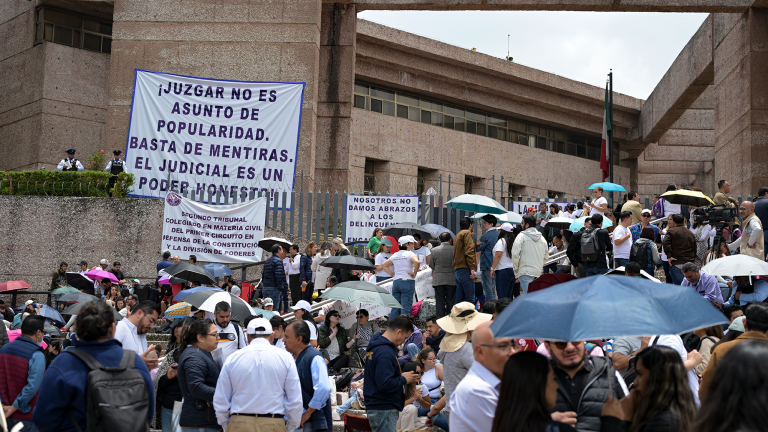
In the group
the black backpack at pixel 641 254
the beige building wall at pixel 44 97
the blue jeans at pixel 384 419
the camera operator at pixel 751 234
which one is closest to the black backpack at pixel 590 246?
the black backpack at pixel 641 254

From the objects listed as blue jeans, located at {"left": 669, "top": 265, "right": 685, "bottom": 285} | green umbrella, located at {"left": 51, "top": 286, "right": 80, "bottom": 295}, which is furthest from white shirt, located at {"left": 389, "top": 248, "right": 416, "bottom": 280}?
green umbrella, located at {"left": 51, "top": 286, "right": 80, "bottom": 295}

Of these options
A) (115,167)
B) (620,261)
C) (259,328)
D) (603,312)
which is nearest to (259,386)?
(259,328)

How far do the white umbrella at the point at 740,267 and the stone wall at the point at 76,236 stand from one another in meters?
10.7

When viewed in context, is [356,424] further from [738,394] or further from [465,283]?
[738,394]

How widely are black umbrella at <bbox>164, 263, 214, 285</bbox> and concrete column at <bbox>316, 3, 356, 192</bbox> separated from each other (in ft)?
26.6

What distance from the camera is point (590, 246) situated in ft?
38.8

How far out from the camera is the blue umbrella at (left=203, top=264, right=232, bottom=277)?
1642 centimetres

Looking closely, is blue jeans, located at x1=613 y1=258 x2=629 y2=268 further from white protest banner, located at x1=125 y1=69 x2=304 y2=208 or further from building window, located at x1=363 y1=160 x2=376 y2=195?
building window, located at x1=363 y1=160 x2=376 y2=195

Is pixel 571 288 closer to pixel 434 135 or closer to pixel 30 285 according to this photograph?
pixel 30 285

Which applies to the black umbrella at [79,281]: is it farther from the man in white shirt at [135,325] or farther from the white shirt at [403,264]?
the man in white shirt at [135,325]

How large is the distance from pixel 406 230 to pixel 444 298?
3798 millimetres

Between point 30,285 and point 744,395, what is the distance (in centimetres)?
1753

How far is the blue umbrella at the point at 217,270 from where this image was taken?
1642 cm

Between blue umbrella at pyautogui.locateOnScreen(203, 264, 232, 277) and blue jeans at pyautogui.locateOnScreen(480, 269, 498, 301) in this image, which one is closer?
blue jeans at pyautogui.locateOnScreen(480, 269, 498, 301)
